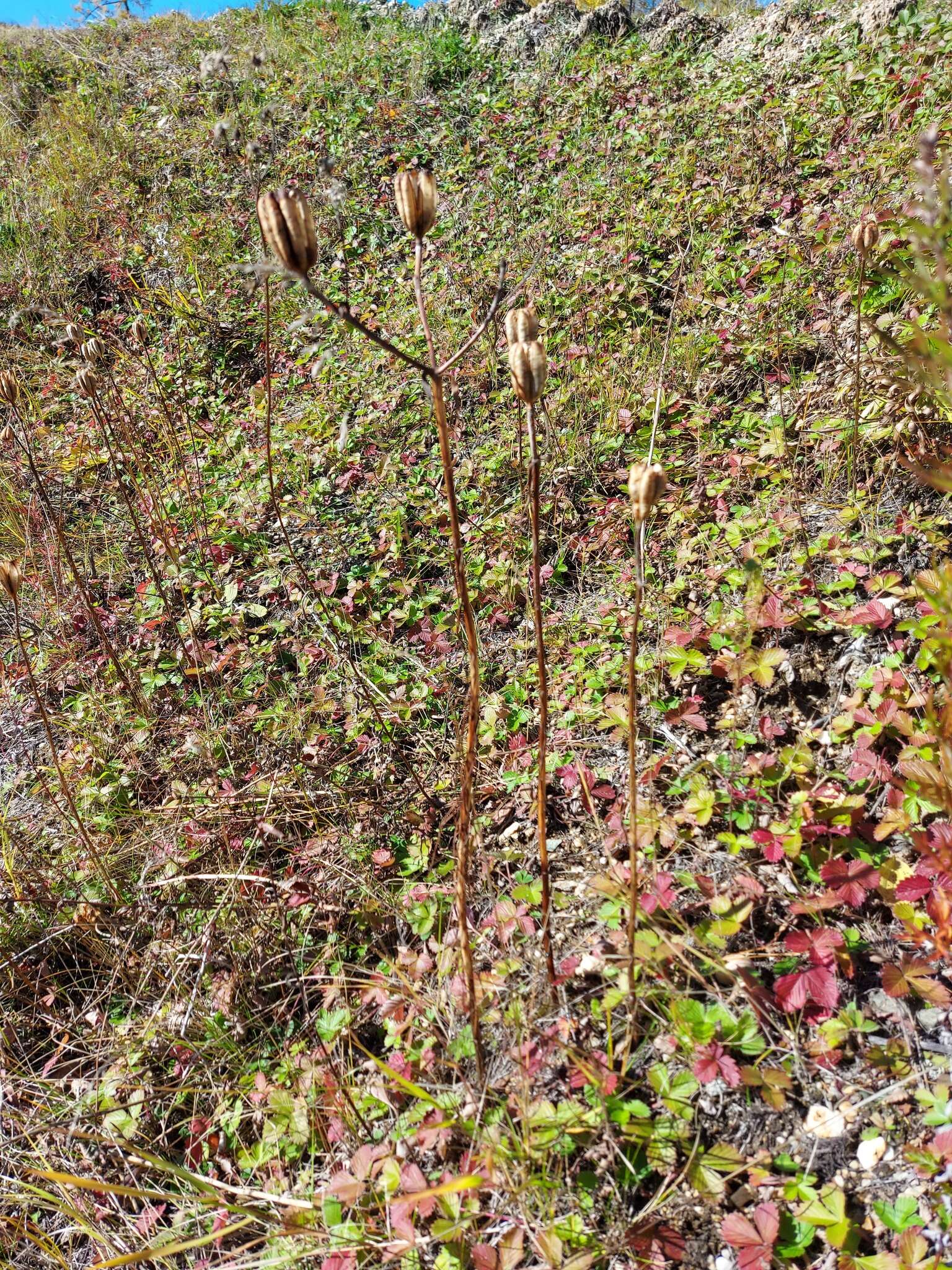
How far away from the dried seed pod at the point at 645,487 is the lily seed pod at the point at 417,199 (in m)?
0.48

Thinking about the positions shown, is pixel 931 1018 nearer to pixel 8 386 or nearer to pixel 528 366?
pixel 528 366

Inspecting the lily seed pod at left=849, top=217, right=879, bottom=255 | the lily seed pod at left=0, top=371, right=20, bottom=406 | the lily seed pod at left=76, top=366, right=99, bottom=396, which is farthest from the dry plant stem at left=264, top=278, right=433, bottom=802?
the lily seed pod at left=849, top=217, right=879, bottom=255

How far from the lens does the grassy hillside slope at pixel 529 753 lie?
1509 millimetres

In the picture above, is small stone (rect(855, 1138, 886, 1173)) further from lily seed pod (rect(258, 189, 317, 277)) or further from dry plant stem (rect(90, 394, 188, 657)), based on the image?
dry plant stem (rect(90, 394, 188, 657))

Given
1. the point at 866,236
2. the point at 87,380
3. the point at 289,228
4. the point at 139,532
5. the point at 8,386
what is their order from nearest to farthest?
the point at 289,228, the point at 866,236, the point at 8,386, the point at 87,380, the point at 139,532

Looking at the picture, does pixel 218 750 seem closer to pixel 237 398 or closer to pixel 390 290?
pixel 237 398

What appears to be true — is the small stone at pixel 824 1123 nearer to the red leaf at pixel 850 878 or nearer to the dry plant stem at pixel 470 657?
the red leaf at pixel 850 878

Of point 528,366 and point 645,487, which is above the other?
point 528,366

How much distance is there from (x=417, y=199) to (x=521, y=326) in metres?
0.23

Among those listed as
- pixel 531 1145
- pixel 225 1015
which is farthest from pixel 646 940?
pixel 225 1015

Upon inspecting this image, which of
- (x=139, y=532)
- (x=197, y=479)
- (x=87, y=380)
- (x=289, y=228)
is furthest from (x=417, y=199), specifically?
(x=197, y=479)

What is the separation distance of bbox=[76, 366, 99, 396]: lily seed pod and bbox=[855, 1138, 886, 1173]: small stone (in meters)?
3.15

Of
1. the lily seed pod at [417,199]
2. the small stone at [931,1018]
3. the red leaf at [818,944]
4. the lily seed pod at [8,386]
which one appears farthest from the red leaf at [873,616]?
the lily seed pod at [8,386]

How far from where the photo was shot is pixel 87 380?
284 centimetres
